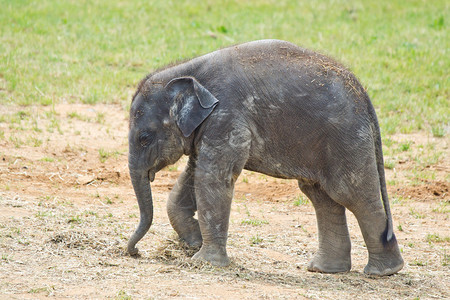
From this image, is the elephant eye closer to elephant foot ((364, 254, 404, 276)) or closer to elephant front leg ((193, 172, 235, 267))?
elephant front leg ((193, 172, 235, 267))

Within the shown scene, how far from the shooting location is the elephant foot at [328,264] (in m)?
6.80

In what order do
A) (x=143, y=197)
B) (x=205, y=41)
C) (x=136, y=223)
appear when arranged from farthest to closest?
(x=205, y=41) → (x=136, y=223) → (x=143, y=197)

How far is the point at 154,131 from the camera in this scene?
6.47 meters

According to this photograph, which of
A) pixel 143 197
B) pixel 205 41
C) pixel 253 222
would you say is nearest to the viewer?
pixel 143 197

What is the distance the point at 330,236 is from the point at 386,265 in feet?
1.95

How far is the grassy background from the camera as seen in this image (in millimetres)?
12273

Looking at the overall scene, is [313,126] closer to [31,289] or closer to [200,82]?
[200,82]

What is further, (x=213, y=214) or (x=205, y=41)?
(x=205, y=41)

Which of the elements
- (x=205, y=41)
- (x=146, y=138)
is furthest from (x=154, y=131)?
(x=205, y=41)

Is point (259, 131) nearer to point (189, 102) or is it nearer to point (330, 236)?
point (189, 102)

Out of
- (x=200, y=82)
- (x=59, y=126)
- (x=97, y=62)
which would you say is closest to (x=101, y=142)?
(x=59, y=126)

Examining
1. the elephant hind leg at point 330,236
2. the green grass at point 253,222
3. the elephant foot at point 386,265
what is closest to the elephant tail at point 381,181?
the elephant foot at point 386,265

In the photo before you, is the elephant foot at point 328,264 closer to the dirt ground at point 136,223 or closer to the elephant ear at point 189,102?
the dirt ground at point 136,223

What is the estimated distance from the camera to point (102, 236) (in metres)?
6.99
